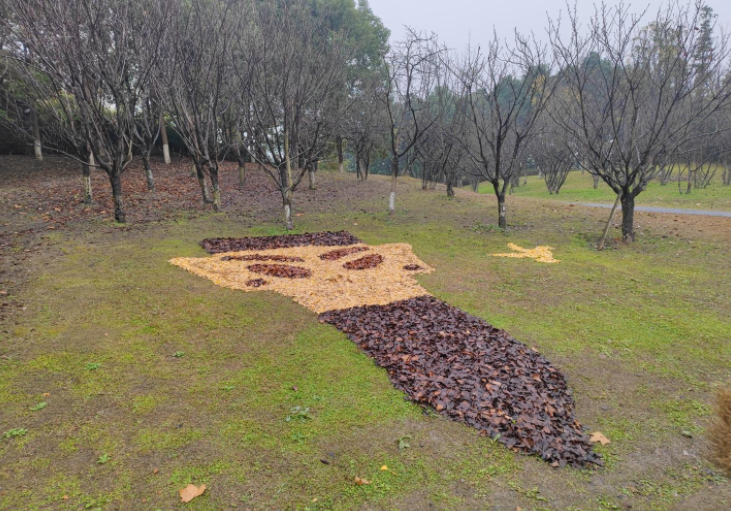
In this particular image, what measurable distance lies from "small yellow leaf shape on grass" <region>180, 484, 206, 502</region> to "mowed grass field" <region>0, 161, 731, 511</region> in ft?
0.25

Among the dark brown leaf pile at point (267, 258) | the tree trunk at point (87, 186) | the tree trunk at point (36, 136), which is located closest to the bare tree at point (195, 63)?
the tree trunk at point (87, 186)

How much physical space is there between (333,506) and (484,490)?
1.51 m

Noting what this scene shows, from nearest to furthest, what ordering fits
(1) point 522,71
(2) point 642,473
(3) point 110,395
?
1. (2) point 642,473
2. (3) point 110,395
3. (1) point 522,71

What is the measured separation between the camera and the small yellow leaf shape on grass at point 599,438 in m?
4.83

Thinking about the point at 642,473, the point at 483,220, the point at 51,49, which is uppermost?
the point at 51,49

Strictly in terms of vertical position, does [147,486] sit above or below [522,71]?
below

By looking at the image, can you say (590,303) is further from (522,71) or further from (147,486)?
(522,71)

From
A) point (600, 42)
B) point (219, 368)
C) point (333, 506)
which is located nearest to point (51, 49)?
point (219, 368)

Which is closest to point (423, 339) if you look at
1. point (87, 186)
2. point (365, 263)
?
point (365, 263)

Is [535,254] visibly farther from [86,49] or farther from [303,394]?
[86,49]

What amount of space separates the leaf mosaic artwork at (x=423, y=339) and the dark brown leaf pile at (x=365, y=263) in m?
0.03

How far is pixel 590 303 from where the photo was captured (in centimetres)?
893

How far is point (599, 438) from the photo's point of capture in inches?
192

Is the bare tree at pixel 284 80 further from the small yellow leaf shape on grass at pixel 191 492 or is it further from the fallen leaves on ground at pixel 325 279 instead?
the small yellow leaf shape on grass at pixel 191 492
